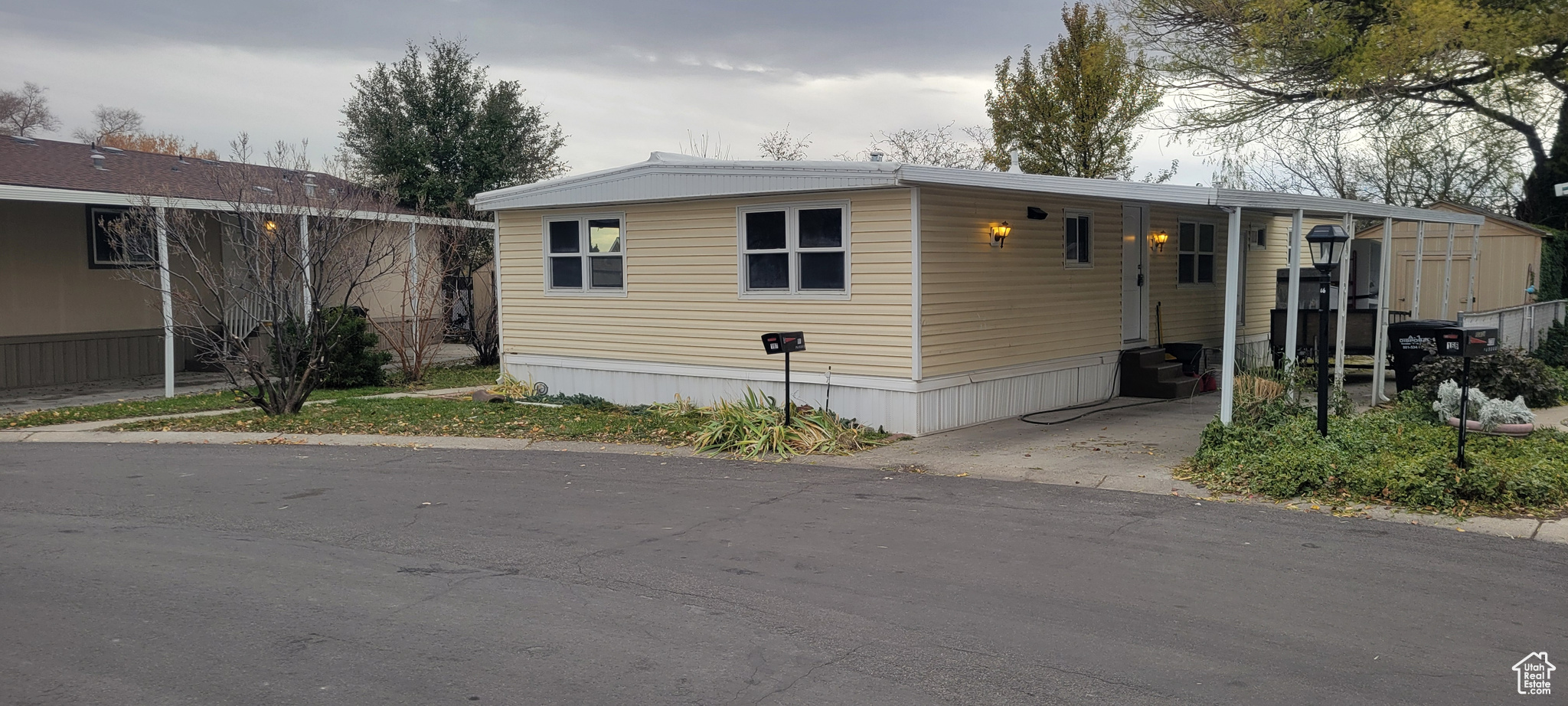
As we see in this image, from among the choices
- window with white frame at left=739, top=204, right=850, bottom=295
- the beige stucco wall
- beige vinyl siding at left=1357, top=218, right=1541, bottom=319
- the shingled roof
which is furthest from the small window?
beige vinyl siding at left=1357, top=218, right=1541, bottom=319

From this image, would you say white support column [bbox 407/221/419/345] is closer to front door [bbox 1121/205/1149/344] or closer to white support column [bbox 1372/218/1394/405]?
front door [bbox 1121/205/1149/344]

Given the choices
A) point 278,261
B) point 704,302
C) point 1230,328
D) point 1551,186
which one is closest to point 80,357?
point 278,261

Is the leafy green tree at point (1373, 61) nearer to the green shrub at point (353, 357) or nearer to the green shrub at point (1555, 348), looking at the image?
the green shrub at point (1555, 348)

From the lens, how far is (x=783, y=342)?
35.7 feet

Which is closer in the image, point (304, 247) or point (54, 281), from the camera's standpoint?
point (304, 247)

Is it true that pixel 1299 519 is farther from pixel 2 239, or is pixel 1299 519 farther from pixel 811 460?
pixel 2 239

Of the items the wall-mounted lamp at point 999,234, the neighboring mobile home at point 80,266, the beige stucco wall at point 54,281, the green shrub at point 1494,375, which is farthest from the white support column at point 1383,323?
the beige stucco wall at point 54,281

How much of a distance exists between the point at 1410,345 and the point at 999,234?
188 inches

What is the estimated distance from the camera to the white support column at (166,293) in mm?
14234

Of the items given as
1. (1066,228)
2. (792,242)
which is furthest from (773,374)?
(1066,228)

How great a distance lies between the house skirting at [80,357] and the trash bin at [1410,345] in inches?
736

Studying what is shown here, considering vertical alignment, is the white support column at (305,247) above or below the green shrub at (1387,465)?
above

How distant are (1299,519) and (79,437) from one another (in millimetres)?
12307

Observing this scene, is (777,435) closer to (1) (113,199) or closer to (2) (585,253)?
(2) (585,253)
